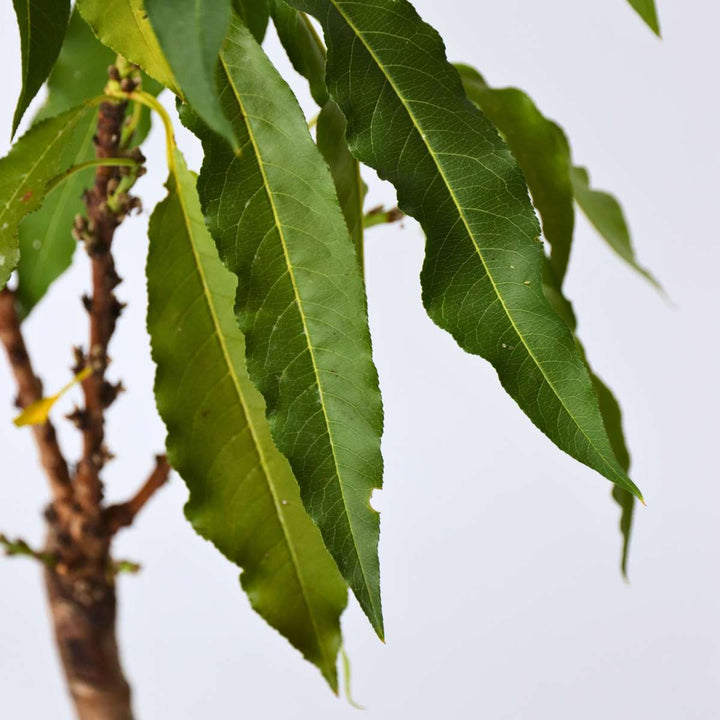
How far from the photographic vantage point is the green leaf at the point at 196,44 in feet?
0.85

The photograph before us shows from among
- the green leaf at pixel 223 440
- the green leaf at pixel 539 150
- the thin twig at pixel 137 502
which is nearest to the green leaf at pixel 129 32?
the green leaf at pixel 223 440

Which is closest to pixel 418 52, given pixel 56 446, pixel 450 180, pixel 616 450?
pixel 450 180

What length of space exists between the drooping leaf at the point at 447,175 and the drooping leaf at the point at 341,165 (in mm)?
96

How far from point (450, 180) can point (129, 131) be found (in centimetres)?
27

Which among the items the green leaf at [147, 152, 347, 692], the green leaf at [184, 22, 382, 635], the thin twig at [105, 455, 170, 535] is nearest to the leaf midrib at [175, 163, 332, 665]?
the green leaf at [147, 152, 347, 692]

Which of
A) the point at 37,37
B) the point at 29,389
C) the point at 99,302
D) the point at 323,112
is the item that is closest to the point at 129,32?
the point at 37,37

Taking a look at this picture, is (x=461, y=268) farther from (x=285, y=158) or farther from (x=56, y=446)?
(x=56, y=446)

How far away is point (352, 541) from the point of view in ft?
1.40

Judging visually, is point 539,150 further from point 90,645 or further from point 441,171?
point 90,645

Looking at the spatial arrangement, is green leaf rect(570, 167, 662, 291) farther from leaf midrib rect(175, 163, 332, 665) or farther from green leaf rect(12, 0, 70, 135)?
green leaf rect(12, 0, 70, 135)

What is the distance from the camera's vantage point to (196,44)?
270 mm

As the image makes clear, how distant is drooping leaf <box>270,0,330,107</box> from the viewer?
52 centimetres

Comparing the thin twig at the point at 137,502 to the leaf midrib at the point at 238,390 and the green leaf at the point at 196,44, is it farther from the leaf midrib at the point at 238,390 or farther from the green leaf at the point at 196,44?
the green leaf at the point at 196,44

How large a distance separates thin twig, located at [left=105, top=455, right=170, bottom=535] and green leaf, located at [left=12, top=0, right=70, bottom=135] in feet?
1.18
